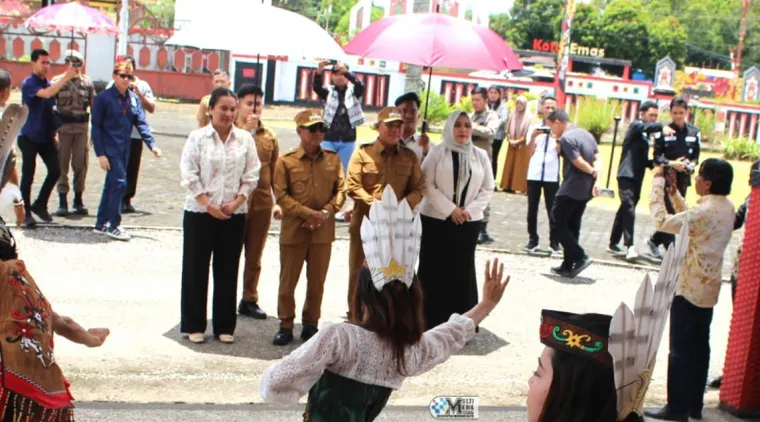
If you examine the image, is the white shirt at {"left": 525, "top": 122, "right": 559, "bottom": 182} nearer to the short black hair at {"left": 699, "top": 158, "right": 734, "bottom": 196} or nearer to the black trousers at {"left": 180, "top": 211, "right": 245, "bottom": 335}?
the black trousers at {"left": 180, "top": 211, "right": 245, "bottom": 335}

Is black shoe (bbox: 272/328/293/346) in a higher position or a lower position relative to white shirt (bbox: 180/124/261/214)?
lower

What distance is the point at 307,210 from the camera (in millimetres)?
7797

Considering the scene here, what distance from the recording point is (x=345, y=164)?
12.6 meters

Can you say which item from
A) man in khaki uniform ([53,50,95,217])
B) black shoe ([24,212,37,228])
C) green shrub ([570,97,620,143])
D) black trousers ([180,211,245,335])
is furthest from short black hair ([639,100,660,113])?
green shrub ([570,97,620,143])

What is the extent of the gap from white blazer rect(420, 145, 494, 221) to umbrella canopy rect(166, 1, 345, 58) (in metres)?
1.26

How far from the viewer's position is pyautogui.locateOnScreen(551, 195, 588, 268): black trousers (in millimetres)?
10961

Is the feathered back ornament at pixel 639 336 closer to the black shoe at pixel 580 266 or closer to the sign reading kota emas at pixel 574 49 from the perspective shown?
the black shoe at pixel 580 266

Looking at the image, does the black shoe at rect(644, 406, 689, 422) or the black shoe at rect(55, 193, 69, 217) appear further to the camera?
the black shoe at rect(55, 193, 69, 217)

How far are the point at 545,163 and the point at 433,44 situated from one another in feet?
12.1

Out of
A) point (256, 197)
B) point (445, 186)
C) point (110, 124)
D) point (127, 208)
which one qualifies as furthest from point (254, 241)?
point (127, 208)

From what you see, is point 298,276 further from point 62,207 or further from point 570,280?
point 62,207

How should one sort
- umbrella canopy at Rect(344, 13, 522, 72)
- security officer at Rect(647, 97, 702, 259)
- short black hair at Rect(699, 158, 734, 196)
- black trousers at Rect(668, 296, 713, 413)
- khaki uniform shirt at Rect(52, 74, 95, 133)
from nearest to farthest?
short black hair at Rect(699, 158, 734, 196) < black trousers at Rect(668, 296, 713, 413) < umbrella canopy at Rect(344, 13, 522, 72) < security officer at Rect(647, 97, 702, 259) < khaki uniform shirt at Rect(52, 74, 95, 133)

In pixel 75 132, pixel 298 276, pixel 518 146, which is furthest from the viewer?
pixel 518 146

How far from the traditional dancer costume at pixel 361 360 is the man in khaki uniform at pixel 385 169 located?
3.96 metres
